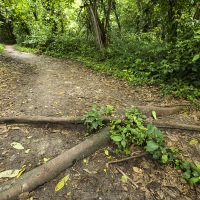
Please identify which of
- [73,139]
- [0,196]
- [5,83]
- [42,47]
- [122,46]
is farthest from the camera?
[42,47]

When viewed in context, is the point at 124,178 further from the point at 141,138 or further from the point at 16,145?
the point at 16,145

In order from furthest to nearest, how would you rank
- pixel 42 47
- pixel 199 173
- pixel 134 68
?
pixel 42 47 → pixel 134 68 → pixel 199 173

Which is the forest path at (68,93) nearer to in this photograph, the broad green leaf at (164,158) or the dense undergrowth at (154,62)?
the dense undergrowth at (154,62)

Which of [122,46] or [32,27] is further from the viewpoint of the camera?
[32,27]

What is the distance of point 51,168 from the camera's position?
2.01m

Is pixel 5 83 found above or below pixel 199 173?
above

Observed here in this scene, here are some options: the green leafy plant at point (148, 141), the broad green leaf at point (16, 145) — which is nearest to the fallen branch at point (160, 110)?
the green leafy plant at point (148, 141)

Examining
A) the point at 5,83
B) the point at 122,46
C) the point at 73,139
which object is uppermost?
the point at 122,46

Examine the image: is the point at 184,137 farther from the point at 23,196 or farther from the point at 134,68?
the point at 134,68

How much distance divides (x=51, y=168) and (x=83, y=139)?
0.68 metres

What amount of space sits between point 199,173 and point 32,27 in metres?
15.1

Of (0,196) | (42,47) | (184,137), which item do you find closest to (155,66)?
(184,137)

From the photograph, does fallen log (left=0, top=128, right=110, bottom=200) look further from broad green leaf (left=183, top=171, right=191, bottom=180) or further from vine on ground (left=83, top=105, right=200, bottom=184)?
broad green leaf (left=183, top=171, right=191, bottom=180)

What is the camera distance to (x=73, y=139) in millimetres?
2568
